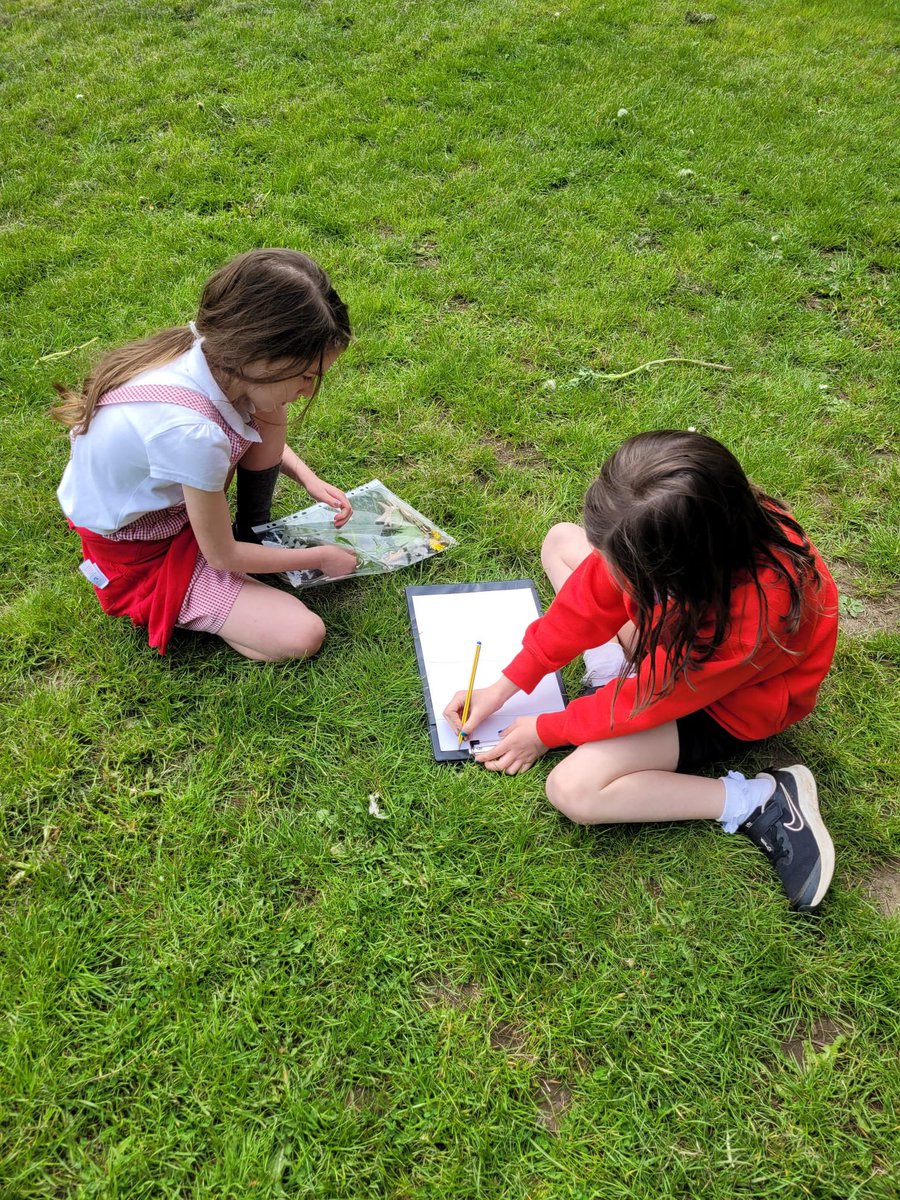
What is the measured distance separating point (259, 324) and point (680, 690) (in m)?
1.31

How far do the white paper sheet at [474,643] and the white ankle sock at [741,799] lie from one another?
51 cm

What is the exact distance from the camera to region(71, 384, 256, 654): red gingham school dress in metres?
2.26

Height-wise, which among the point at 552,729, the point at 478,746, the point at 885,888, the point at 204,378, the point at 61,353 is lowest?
the point at 885,888

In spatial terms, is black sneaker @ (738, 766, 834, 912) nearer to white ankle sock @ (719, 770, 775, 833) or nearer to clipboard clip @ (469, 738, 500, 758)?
white ankle sock @ (719, 770, 775, 833)

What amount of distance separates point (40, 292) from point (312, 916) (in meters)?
3.00

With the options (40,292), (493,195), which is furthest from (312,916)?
(493,195)

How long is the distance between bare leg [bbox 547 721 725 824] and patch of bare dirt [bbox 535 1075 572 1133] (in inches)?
22.9

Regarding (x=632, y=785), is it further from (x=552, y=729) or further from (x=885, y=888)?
(x=885, y=888)

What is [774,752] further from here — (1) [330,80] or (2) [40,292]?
(1) [330,80]

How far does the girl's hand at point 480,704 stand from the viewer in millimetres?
2195

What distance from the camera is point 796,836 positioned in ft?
6.61

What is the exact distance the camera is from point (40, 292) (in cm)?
356

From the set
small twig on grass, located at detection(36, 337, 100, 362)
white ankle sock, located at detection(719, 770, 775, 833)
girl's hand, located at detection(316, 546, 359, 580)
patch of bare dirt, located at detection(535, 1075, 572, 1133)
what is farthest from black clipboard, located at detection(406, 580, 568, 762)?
small twig on grass, located at detection(36, 337, 100, 362)

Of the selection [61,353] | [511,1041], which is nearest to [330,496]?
[61,353]
